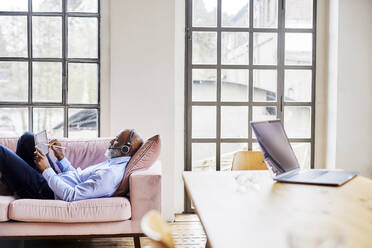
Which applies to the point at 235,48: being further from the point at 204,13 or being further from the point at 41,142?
the point at 41,142

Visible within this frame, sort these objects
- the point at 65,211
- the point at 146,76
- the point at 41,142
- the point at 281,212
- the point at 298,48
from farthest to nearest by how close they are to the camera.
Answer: the point at 298,48 < the point at 146,76 < the point at 41,142 < the point at 65,211 < the point at 281,212

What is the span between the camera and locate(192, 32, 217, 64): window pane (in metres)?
4.11

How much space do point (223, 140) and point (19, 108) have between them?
225cm

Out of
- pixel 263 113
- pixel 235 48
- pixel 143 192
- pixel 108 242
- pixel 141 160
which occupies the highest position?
pixel 235 48

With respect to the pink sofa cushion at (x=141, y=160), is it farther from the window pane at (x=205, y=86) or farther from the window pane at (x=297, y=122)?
the window pane at (x=297, y=122)

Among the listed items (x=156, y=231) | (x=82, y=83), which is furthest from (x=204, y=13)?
(x=156, y=231)

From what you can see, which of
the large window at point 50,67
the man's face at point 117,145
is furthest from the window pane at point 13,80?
the man's face at point 117,145

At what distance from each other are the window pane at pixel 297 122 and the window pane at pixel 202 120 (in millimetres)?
852

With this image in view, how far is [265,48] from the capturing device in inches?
164

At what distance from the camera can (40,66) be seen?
3.95 m

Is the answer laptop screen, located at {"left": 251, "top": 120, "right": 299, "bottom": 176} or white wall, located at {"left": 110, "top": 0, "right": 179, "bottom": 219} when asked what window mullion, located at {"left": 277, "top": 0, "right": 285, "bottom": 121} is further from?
laptop screen, located at {"left": 251, "top": 120, "right": 299, "bottom": 176}

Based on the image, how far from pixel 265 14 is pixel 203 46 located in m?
0.80

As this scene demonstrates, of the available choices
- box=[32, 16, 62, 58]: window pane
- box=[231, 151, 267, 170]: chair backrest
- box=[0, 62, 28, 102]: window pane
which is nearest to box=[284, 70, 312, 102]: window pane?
box=[231, 151, 267, 170]: chair backrest

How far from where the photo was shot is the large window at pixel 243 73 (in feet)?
13.5
